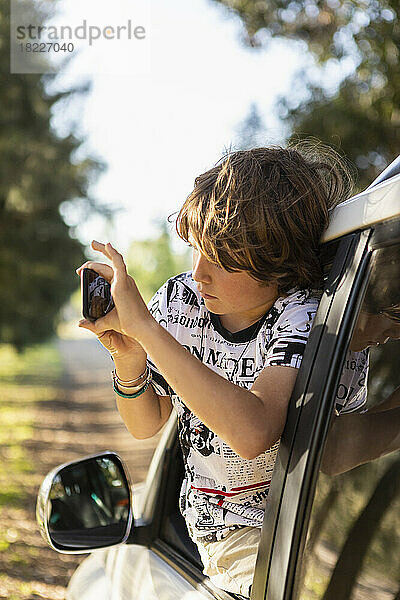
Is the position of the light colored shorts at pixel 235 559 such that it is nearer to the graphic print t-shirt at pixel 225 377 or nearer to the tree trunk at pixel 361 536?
the graphic print t-shirt at pixel 225 377

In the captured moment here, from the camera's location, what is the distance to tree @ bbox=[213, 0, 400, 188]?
5.12 m

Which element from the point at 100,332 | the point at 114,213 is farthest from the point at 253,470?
the point at 114,213

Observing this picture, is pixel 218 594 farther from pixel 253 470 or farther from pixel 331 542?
pixel 331 542

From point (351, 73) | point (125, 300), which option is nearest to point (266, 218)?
point (125, 300)

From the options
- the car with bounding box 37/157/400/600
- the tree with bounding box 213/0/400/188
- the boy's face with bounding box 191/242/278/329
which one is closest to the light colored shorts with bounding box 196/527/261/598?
the car with bounding box 37/157/400/600

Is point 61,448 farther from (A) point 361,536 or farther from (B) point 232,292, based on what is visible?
(A) point 361,536

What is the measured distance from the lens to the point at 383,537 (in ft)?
3.19

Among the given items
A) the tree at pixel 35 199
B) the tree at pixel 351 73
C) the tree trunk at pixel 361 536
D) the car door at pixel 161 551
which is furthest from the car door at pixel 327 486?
the tree at pixel 35 199

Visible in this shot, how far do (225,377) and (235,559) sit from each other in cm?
33

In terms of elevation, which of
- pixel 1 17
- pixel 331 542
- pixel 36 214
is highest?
pixel 1 17

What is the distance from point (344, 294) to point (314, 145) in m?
0.58

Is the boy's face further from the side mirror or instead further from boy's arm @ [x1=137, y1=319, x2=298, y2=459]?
the side mirror

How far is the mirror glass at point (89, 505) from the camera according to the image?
1713 mm

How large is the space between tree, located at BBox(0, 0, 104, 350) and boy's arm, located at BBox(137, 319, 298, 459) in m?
14.2
